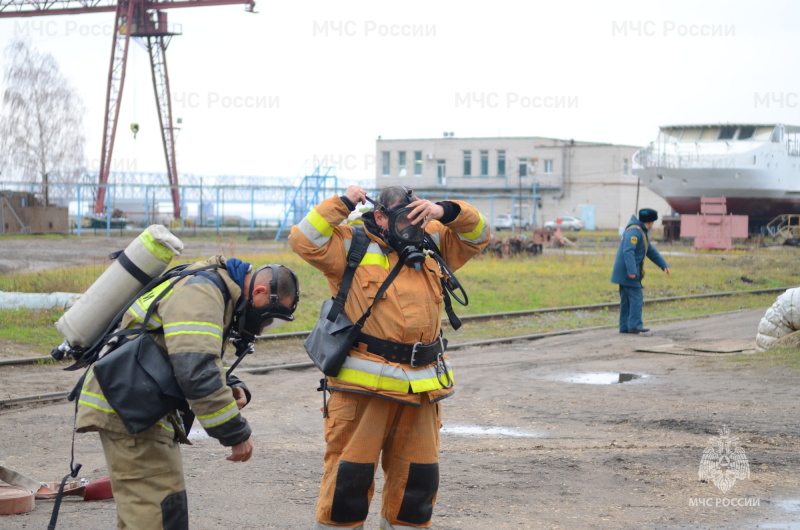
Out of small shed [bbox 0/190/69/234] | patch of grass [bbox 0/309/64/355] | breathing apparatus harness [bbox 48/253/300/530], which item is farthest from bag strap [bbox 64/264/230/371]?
small shed [bbox 0/190/69/234]

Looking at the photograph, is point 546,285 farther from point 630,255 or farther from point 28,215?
point 28,215

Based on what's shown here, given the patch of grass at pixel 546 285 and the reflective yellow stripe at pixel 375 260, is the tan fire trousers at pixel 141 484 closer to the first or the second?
the reflective yellow stripe at pixel 375 260

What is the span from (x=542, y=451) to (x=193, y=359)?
4028mm

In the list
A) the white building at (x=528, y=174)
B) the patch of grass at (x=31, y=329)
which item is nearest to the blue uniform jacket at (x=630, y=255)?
the patch of grass at (x=31, y=329)

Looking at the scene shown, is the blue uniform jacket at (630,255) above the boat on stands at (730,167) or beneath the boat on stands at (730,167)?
beneath

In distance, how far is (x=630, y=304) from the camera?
14.6 metres

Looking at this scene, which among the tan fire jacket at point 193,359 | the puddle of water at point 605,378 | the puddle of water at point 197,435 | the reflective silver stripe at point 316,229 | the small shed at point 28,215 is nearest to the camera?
the tan fire jacket at point 193,359

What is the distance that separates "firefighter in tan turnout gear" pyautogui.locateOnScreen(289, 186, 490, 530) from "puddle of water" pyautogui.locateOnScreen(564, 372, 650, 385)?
626 cm

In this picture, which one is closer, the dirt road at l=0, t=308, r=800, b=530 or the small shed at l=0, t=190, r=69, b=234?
the dirt road at l=0, t=308, r=800, b=530

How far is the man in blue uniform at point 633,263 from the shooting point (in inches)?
548

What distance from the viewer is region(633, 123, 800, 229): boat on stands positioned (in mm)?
46500

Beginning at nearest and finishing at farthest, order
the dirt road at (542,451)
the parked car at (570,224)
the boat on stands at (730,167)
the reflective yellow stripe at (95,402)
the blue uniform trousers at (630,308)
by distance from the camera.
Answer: the reflective yellow stripe at (95,402)
the dirt road at (542,451)
the blue uniform trousers at (630,308)
the boat on stands at (730,167)
the parked car at (570,224)

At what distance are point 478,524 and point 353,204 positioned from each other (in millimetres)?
2156

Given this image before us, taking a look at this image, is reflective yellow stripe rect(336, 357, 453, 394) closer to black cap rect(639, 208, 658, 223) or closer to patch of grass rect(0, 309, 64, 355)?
patch of grass rect(0, 309, 64, 355)
